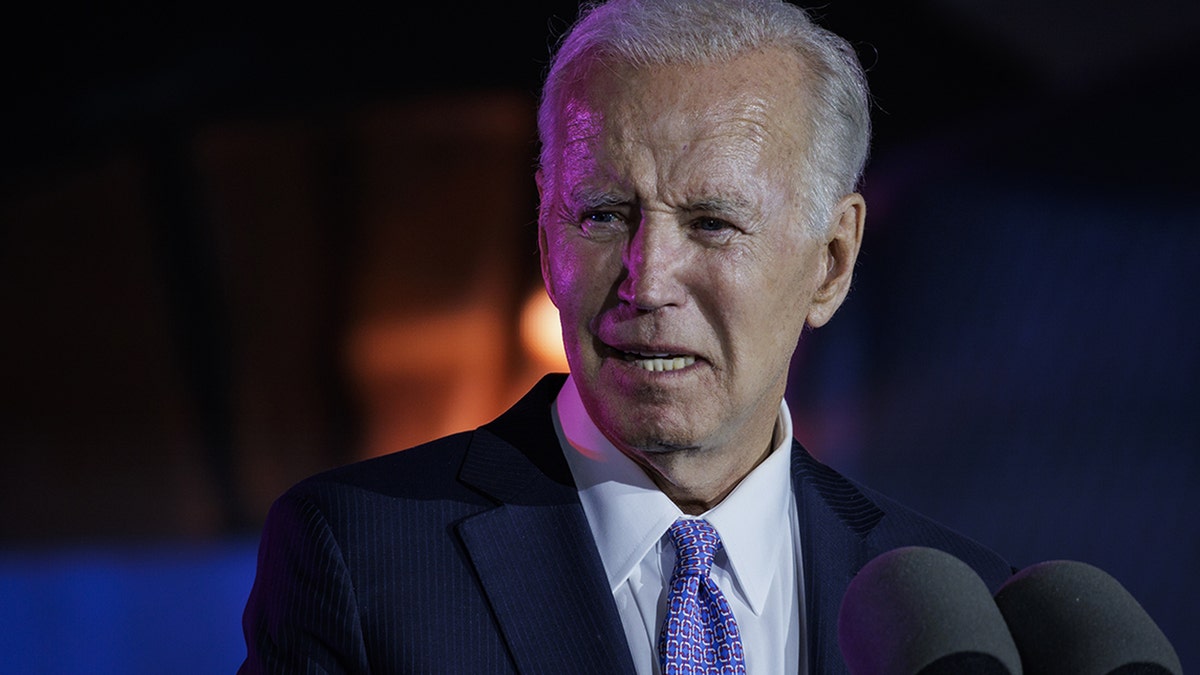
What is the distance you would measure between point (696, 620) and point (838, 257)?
23.1 inches

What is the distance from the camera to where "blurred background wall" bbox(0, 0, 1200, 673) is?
2607 mm

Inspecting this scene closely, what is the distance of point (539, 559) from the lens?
5.59ft

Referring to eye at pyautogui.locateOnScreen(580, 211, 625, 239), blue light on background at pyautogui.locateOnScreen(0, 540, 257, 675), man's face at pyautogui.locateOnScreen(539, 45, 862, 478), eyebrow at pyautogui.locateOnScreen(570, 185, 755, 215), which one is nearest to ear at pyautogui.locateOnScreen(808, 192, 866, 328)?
man's face at pyautogui.locateOnScreen(539, 45, 862, 478)

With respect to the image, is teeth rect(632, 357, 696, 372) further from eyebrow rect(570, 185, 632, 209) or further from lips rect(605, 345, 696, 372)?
eyebrow rect(570, 185, 632, 209)

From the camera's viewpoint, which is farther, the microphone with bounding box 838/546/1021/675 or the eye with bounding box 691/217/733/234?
the eye with bounding box 691/217/733/234

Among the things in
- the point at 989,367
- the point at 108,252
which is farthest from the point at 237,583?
the point at 989,367

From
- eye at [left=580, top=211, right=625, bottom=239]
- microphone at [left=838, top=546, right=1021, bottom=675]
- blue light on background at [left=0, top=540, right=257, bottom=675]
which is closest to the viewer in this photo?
microphone at [left=838, top=546, right=1021, bottom=675]

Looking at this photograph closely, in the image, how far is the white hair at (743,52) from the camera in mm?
1730

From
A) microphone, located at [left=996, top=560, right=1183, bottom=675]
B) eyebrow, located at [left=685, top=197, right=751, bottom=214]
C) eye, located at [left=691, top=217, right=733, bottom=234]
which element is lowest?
microphone, located at [left=996, top=560, right=1183, bottom=675]

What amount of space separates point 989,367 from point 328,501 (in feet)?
5.85

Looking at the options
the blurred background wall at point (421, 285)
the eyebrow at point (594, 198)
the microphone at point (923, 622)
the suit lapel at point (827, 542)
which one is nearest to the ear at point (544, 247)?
the eyebrow at point (594, 198)

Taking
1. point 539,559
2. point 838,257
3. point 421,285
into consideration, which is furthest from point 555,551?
point 421,285

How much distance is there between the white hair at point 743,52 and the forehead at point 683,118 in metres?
0.02

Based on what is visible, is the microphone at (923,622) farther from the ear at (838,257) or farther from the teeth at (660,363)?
the ear at (838,257)
